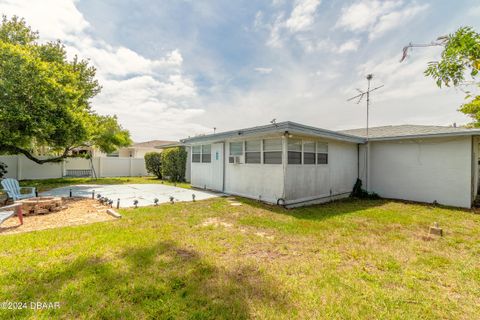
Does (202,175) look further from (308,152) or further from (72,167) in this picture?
(72,167)

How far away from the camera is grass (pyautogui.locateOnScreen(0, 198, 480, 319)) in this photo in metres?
2.32

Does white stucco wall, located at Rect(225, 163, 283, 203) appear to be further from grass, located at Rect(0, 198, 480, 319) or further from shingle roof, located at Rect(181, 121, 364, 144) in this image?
grass, located at Rect(0, 198, 480, 319)

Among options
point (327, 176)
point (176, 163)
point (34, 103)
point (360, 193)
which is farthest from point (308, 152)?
point (34, 103)

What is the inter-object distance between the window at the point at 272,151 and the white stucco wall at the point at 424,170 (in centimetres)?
551

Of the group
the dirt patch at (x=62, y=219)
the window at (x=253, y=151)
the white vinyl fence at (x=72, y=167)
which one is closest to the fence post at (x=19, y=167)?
the white vinyl fence at (x=72, y=167)

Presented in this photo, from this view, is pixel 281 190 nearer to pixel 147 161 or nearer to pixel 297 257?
pixel 297 257

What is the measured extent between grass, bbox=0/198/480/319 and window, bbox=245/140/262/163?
10.6 ft

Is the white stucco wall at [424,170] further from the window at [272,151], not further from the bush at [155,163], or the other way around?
the bush at [155,163]

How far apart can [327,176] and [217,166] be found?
198 inches

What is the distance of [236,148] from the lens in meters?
9.20

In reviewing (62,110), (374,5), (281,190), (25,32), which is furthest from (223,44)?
(25,32)

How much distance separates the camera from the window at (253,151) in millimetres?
8180

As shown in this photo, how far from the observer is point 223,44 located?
32.0 feet

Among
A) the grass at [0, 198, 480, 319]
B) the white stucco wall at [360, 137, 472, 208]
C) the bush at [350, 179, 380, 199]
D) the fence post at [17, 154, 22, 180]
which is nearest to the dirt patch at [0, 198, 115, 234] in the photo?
the grass at [0, 198, 480, 319]
